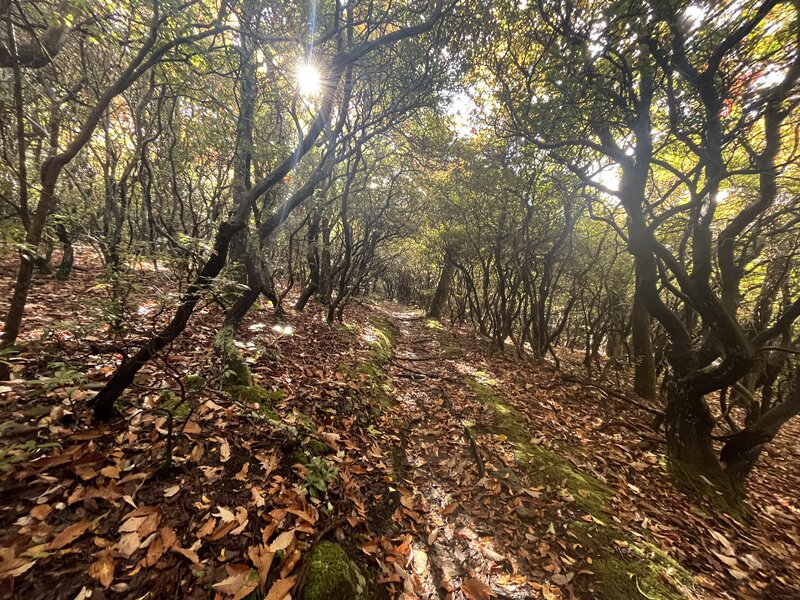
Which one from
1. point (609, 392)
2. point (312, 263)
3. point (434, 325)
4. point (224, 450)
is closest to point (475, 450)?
point (224, 450)

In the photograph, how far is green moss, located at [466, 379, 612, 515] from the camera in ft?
14.0

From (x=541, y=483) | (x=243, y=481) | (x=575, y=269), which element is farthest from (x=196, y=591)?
(x=575, y=269)

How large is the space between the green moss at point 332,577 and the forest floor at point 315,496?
0.02 meters

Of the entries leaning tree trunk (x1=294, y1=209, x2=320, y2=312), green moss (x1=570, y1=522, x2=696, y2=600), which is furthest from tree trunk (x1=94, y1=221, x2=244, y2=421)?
leaning tree trunk (x1=294, y1=209, x2=320, y2=312)

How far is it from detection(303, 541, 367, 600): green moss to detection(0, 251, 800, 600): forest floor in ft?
0.06

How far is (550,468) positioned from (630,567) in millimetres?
1518

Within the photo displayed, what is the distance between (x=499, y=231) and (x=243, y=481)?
10843 millimetres

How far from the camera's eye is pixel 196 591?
A: 7.06 feet

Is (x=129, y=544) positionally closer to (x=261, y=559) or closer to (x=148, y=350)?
(x=261, y=559)

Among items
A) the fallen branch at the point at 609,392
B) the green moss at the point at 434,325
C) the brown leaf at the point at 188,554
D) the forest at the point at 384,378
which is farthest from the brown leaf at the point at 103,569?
the green moss at the point at 434,325

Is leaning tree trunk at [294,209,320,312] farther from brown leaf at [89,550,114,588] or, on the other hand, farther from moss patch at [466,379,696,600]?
brown leaf at [89,550,114,588]

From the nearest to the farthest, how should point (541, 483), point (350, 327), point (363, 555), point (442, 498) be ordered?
1. point (363, 555)
2. point (442, 498)
3. point (541, 483)
4. point (350, 327)

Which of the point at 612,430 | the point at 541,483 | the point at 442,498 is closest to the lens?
the point at 442,498

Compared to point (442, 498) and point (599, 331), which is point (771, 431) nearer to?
point (442, 498)
